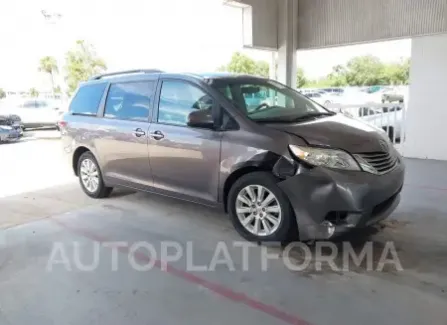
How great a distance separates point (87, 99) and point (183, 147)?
1942 mm

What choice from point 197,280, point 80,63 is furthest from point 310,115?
point 80,63

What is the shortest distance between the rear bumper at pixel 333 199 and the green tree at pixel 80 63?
19.5 meters

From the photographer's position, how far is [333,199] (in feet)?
9.93

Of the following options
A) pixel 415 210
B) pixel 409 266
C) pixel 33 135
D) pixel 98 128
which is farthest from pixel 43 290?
pixel 33 135

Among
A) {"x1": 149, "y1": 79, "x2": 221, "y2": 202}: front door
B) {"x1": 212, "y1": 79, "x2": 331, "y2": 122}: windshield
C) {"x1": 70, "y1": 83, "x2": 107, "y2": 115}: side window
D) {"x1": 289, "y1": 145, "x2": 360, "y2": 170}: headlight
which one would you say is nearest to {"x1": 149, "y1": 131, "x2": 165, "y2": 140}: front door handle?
{"x1": 149, "y1": 79, "x2": 221, "y2": 202}: front door

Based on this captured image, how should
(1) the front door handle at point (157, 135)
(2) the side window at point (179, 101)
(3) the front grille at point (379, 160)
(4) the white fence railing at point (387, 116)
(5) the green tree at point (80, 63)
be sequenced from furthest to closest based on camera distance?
(5) the green tree at point (80, 63) < (4) the white fence railing at point (387, 116) < (1) the front door handle at point (157, 135) < (2) the side window at point (179, 101) < (3) the front grille at point (379, 160)

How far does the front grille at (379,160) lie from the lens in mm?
3148

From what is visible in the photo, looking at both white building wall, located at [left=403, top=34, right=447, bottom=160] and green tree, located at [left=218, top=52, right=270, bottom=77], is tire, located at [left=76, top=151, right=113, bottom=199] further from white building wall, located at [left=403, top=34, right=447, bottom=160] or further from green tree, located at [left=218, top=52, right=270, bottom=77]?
green tree, located at [left=218, top=52, right=270, bottom=77]

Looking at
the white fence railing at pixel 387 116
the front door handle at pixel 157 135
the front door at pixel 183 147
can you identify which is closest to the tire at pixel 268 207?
the front door at pixel 183 147

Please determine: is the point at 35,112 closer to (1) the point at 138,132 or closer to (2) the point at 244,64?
(2) the point at 244,64

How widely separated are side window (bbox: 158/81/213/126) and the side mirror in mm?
86

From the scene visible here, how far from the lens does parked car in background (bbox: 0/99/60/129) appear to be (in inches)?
637

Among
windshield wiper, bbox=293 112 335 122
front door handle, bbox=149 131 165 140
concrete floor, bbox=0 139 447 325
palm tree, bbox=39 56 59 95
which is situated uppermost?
palm tree, bbox=39 56 59 95

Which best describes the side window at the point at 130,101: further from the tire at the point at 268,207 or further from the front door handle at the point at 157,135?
the tire at the point at 268,207
